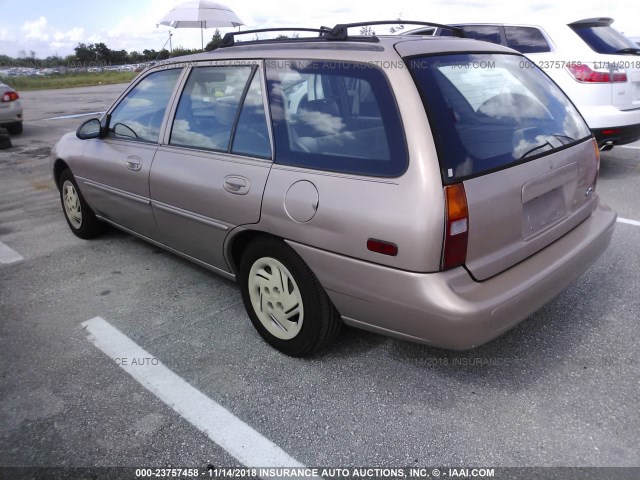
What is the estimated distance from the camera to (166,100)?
3600 millimetres

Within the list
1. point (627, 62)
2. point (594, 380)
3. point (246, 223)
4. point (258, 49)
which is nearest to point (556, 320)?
point (594, 380)

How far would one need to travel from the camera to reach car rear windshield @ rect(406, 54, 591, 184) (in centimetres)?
229

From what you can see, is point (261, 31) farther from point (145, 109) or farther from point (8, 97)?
point (8, 97)

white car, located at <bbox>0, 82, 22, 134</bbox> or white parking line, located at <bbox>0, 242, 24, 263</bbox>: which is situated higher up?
white car, located at <bbox>0, 82, 22, 134</bbox>

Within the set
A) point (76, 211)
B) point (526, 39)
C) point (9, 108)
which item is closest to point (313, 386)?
point (76, 211)

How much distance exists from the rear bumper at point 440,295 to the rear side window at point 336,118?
0.45m

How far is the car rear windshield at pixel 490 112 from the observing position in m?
2.29

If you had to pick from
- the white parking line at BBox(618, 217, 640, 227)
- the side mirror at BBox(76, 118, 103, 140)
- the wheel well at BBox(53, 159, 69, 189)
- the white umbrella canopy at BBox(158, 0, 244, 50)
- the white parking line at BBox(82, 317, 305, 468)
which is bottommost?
the white parking line at BBox(82, 317, 305, 468)

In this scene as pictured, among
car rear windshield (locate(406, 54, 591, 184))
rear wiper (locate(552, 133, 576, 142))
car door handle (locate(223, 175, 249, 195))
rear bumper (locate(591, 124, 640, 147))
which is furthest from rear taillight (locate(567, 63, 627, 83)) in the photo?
car door handle (locate(223, 175, 249, 195))

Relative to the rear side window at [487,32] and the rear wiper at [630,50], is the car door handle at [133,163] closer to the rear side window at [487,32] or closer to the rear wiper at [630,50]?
the rear side window at [487,32]

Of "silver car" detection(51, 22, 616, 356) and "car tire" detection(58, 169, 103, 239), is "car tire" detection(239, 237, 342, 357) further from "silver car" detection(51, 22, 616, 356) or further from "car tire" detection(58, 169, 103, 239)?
"car tire" detection(58, 169, 103, 239)

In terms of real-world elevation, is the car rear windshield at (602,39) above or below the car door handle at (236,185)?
above

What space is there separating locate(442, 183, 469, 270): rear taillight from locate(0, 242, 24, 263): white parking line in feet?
12.7

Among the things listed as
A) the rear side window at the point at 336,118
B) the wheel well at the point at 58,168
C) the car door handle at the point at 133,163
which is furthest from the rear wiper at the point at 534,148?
the wheel well at the point at 58,168
